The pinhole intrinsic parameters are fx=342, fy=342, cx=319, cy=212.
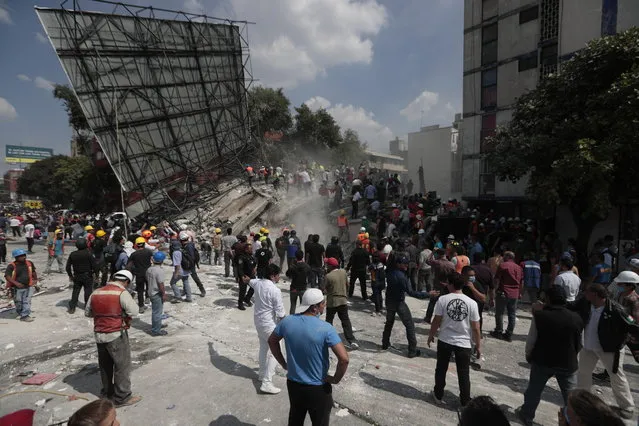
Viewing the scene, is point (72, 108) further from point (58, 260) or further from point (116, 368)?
point (116, 368)

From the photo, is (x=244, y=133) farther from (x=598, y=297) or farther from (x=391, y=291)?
(x=598, y=297)

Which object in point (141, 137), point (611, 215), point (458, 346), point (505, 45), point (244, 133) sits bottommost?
point (458, 346)

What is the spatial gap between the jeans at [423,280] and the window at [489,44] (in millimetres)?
15227

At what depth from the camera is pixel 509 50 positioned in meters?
17.8

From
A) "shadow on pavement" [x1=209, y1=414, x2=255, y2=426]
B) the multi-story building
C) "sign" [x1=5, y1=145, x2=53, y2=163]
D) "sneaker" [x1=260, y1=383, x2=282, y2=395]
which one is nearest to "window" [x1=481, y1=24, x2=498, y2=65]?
the multi-story building

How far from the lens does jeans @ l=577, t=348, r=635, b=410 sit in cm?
390

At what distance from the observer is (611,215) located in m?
13.2

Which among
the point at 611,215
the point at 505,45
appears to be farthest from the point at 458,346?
the point at 505,45

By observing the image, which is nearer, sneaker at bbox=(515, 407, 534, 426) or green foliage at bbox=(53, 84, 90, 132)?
sneaker at bbox=(515, 407, 534, 426)

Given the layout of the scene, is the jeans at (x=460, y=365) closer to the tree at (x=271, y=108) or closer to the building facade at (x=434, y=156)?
the building facade at (x=434, y=156)

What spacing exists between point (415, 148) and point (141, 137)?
28.9 m

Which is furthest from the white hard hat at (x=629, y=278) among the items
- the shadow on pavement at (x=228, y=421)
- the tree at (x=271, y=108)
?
the tree at (x=271, y=108)

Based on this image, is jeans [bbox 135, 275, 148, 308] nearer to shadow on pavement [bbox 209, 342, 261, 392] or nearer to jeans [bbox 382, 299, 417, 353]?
shadow on pavement [bbox 209, 342, 261, 392]

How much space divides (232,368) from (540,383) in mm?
4055
